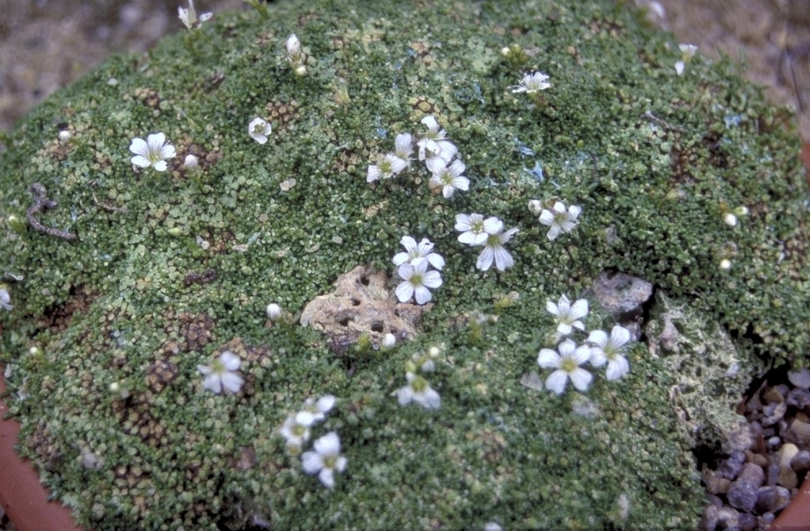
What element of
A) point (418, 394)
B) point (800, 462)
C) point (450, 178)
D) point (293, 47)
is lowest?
point (800, 462)

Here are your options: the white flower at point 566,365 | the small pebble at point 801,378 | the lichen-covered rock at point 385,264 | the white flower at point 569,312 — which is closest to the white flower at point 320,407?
the lichen-covered rock at point 385,264

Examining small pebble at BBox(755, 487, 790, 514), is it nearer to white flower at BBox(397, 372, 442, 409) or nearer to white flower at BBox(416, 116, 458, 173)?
white flower at BBox(397, 372, 442, 409)

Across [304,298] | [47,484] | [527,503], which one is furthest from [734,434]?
[47,484]

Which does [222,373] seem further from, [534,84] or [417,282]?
[534,84]

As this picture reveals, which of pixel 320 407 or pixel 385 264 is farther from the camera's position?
pixel 385 264

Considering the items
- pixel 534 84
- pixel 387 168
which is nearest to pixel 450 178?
pixel 387 168

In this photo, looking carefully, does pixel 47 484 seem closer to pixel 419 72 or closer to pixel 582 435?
pixel 582 435
